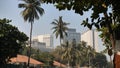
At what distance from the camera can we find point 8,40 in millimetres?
47562

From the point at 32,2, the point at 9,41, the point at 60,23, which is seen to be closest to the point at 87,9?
the point at 9,41

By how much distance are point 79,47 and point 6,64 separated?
244ft

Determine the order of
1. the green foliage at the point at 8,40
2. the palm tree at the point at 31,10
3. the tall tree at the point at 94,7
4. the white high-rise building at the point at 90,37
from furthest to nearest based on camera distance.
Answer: the white high-rise building at the point at 90,37
the palm tree at the point at 31,10
the green foliage at the point at 8,40
the tall tree at the point at 94,7

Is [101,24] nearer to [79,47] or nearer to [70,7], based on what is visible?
[70,7]

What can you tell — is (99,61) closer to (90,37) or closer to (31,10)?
(90,37)

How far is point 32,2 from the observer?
63469 mm

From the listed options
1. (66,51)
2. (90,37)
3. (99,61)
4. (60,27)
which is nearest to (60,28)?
(60,27)

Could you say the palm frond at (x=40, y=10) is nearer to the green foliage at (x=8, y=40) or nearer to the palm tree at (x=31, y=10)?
the palm tree at (x=31, y=10)

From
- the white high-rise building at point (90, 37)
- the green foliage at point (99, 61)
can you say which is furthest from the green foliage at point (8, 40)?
the white high-rise building at point (90, 37)

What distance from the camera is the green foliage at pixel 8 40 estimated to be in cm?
4591

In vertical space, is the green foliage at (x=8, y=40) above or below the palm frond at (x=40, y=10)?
below

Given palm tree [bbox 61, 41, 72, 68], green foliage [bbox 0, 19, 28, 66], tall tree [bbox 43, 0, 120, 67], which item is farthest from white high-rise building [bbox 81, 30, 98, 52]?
tall tree [bbox 43, 0, 120, 67]

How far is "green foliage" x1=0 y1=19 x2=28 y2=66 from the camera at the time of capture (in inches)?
1807

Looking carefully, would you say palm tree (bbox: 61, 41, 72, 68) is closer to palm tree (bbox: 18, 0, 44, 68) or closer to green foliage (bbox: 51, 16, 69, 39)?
green foliage (bbox: 51, 16, 69, 39)
